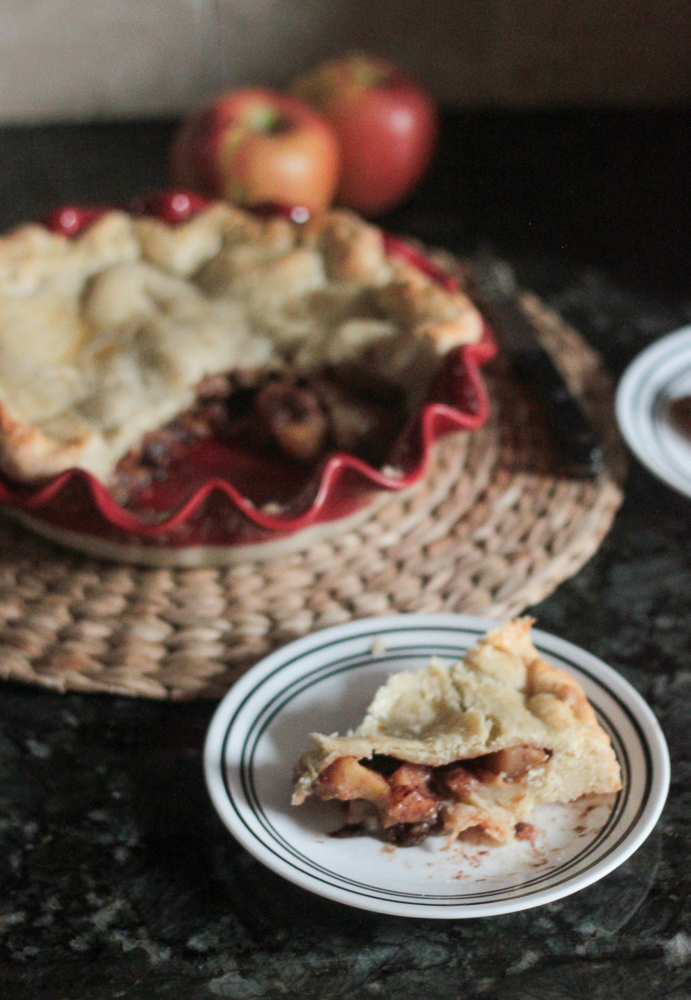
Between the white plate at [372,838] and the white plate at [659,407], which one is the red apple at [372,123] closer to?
the white plate at [659,407]

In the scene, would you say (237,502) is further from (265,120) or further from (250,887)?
(265,120)

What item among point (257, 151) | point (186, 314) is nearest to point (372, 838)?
point (186, 314)

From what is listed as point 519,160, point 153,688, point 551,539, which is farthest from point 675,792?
point 519,160

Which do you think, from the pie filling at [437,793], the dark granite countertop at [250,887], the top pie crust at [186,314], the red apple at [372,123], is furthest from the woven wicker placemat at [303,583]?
the red apple at [372,123]

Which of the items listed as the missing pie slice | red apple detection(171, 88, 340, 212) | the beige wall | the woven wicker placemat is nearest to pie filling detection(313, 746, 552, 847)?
the missing pie slice

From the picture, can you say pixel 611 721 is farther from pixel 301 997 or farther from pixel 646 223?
pixel 646 223

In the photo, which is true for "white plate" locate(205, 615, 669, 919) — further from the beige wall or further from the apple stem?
the beige wall
